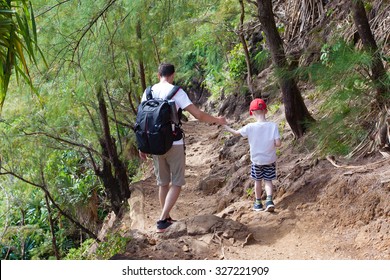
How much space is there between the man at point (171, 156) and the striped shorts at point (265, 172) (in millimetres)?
737

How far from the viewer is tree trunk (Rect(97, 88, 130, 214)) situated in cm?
924

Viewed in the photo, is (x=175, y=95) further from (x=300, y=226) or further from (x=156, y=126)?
(x=300, y=226)

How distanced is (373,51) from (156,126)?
2.47 meters

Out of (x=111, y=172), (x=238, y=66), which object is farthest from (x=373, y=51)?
(x=238, y=66)

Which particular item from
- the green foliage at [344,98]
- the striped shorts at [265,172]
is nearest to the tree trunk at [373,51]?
the green foliage at [344,98]

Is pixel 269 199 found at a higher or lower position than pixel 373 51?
lower

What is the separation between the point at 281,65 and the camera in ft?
22.3

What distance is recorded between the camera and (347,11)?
857cm

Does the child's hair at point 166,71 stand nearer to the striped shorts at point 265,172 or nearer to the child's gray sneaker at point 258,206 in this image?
the striped shorts at point 265,172

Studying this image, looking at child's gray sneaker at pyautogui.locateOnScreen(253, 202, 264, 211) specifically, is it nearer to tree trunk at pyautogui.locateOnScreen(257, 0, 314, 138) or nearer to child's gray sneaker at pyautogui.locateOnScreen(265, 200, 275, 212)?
child's gray sneaker at pyautogui.locateOnScreen(265, 200, 275, 212)

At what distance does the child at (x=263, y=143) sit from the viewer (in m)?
5.46

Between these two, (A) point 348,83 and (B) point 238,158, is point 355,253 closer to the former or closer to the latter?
(A) point 348,83

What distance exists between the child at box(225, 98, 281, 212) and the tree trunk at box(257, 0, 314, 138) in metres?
1.15

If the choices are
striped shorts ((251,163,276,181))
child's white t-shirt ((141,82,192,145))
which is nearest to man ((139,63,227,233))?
child's white t-shirt ((141,82,192,145))
